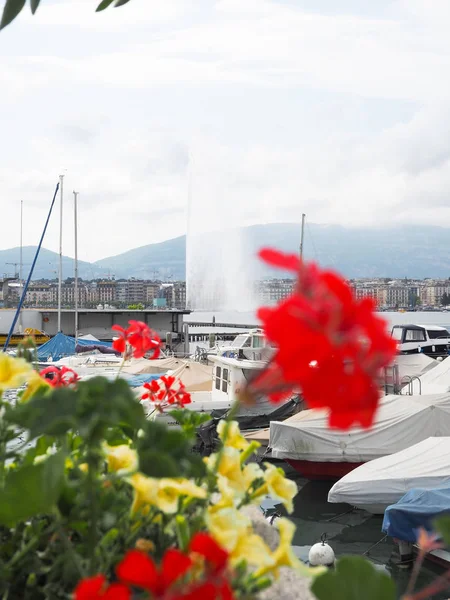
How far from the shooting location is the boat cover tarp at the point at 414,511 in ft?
33.1

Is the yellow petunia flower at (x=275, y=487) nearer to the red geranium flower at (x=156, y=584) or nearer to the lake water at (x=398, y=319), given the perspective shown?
the red geranium flower at (x=156, y=584)

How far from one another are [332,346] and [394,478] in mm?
11820

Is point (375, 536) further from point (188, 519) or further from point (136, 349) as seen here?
point (188, 519)

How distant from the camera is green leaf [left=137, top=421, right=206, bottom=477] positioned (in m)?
1.07

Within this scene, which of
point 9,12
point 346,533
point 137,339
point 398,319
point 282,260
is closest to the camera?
point 282,260

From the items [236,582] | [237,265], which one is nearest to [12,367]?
[236,582]

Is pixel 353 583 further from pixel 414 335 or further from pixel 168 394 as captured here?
pixel 414 335

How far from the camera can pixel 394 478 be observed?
12000 millimetres

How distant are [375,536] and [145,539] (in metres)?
12.4

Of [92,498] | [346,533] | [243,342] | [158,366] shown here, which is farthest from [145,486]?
[158,366]

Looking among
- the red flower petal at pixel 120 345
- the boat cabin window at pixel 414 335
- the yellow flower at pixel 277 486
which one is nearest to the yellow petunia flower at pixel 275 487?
the yellow flower at pixel 277 486

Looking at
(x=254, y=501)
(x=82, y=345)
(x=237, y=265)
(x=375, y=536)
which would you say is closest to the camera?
(x=254, y=501)

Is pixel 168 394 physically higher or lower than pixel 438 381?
higher

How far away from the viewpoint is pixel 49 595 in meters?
1.51
